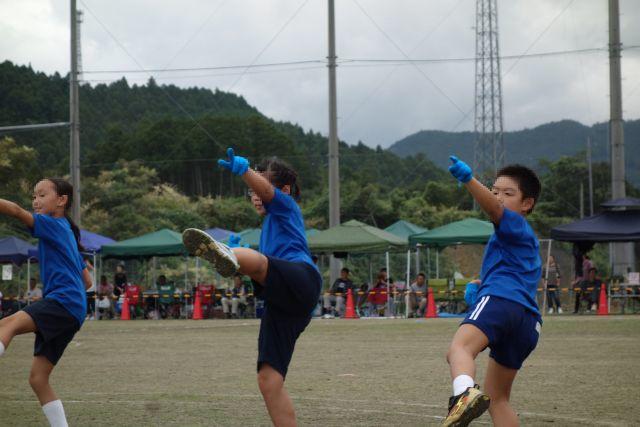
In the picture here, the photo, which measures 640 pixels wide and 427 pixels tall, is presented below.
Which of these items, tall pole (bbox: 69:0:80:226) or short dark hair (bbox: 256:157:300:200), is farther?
tall pole (bbox: 69:0:80:226)

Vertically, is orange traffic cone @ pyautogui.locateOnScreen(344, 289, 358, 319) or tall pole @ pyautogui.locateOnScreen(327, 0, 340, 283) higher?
tall pole @ pyautogui.locateOnScreen(327, 0, 340, 283)

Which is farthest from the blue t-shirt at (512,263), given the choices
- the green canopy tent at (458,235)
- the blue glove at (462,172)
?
the green canopy tent at (458,235)

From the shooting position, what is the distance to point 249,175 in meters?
6.27

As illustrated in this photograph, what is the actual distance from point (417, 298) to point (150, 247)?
8.43 metres

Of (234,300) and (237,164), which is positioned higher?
(237,164)

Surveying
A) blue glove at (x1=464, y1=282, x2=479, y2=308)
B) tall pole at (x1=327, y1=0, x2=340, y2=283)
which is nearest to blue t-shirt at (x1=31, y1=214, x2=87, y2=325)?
blue glove at (x1=464, y1=282, x2=479, y2=308)

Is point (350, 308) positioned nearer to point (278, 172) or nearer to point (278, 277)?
point (278, 172)

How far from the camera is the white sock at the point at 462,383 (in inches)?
213

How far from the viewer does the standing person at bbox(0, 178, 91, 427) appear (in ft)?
24.4

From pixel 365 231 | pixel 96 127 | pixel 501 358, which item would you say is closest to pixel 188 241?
pixel 501 358

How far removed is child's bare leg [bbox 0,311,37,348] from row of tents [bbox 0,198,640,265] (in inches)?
775

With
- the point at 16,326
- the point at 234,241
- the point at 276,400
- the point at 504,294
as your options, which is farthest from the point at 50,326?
the point at 504,294

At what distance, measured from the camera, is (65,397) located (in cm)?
1028

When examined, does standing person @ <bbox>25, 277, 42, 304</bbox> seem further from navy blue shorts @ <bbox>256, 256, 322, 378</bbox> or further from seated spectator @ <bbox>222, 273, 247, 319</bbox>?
navy blue shorts @ <bbox>256, 256, 322, 378</bbox>
